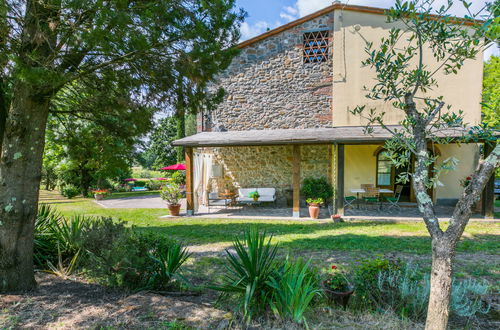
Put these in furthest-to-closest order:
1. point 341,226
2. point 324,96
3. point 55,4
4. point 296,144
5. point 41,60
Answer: point 324,96 → point 296,144 → point 341,226 → point 41,60 → point 55,4

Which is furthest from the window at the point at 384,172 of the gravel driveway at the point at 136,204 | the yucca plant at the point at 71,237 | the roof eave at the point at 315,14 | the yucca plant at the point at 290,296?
the yucca plant at the point at 71,237

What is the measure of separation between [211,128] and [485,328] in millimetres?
11386

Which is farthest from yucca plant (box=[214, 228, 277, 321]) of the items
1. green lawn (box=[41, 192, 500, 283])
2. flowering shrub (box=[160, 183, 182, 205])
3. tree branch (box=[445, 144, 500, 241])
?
flowering shrub (box=[160, 183, 182, 205])

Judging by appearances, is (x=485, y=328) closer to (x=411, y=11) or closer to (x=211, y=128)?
(x=411, y=11)

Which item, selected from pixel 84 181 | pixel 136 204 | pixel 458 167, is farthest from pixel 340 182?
pixel 84 181

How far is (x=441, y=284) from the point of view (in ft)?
7.91

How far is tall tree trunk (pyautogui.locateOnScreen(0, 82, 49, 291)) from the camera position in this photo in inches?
130

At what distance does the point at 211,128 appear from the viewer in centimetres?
1293

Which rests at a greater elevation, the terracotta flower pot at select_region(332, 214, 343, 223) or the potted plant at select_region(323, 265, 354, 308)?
the potted plant at select_region(323, 265, 354, 308)

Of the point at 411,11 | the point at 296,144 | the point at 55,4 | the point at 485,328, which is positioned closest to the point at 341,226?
the point at 296,144

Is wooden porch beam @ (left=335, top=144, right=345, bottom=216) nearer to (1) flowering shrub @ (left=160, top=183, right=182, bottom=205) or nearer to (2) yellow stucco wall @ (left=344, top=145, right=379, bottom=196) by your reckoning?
(2) yellow stucco wall @ (left=344, top=145, right=379, bottom=196)

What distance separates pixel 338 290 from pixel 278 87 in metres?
10.2

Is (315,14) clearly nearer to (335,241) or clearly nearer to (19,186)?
(335,241)

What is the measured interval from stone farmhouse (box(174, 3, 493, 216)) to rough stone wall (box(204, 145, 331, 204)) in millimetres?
42
